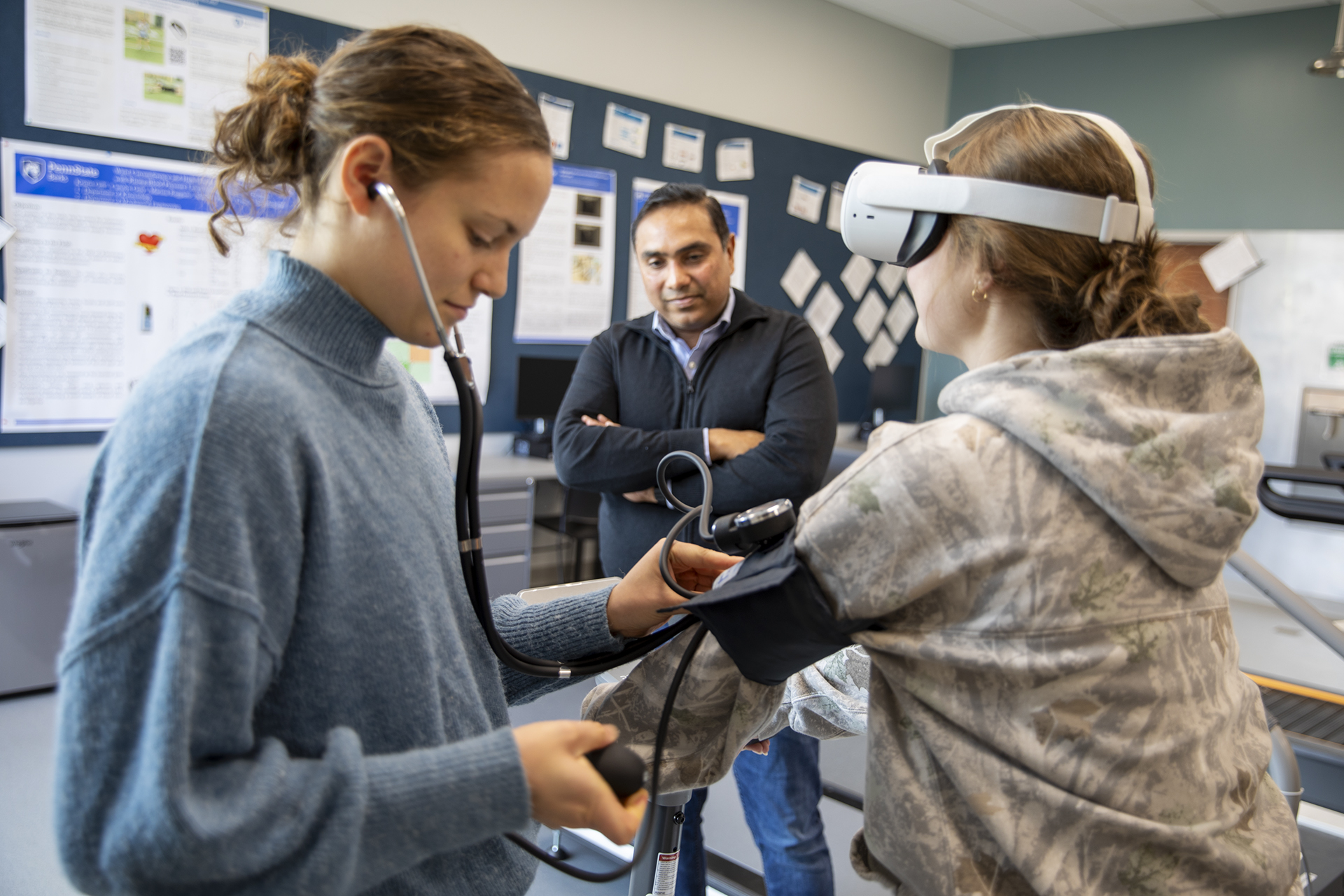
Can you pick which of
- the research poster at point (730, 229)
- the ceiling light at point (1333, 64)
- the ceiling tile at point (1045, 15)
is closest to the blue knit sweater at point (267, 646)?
the research poster at point (730, 229)

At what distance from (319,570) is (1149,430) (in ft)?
2.18

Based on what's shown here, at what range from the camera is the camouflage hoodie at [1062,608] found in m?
0.78

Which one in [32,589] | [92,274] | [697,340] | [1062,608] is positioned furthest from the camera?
[92,274]

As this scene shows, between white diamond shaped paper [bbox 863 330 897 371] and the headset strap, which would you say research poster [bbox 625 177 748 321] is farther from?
the headset strap

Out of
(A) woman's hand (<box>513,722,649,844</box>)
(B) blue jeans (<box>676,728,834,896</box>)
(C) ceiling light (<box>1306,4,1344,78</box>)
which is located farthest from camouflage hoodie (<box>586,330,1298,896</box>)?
(C) ceiling light (<box>1306,4,1344,78</box>)

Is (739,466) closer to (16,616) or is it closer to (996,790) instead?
(996,790)

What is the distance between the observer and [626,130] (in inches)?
186

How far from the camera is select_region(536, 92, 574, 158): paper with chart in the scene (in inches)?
172

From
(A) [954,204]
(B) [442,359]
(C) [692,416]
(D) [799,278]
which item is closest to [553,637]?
(A) [954,204]

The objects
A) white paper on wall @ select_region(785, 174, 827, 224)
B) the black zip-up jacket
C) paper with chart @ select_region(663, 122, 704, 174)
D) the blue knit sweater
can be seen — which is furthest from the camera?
white paper on wall @ select_region(785, 174, 827, 224)

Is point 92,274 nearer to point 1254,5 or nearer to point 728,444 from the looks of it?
point 728,444

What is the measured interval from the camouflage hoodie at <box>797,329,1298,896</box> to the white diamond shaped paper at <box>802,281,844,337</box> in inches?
199

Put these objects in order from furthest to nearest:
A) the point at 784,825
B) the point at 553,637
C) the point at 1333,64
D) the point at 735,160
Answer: the point at 735,160
the point at 1333,64
the point at 784,825
the point at 553,637

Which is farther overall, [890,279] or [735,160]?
[890,279]
